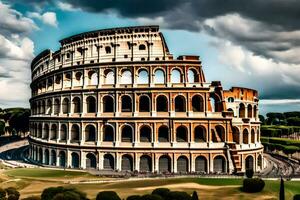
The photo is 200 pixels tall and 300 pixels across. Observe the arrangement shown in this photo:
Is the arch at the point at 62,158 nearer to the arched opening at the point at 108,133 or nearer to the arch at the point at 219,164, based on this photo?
the arched opening at the point at 108,133

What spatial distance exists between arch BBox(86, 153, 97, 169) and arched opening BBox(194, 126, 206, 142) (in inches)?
602

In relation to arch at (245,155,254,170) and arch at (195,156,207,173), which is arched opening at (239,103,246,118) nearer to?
arch at (245,155,254,170)

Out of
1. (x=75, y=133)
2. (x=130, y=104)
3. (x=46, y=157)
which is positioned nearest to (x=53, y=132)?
(x=46, y=157)

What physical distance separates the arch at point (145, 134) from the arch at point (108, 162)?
17.1 feet

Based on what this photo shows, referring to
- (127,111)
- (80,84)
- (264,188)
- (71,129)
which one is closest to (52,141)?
(71,129)

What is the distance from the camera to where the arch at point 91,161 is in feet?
167

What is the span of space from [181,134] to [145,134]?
5.25 m

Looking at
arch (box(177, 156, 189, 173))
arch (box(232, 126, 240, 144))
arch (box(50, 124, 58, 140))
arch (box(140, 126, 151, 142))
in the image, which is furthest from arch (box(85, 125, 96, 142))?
arch (box(232, 126, 240, 144))

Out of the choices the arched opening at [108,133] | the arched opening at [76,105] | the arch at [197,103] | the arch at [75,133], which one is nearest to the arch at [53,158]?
the arch at [75,133]

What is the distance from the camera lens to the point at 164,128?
163 ft

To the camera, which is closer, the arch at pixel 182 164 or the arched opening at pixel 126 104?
the arch at pixel 182 164

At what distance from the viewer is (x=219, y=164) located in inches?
1929

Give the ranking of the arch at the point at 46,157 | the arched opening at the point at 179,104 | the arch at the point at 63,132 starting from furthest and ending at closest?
the arch at the point at 46,157
the arch at the point at 63,132
the arched opening at the point at 179,104

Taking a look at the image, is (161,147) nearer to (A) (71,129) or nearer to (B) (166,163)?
(B) (166,163)
